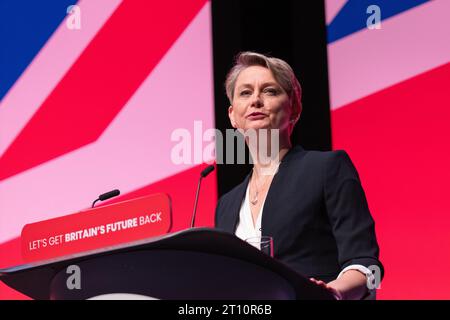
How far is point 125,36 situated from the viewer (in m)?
3.60

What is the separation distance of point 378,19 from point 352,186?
1.52m

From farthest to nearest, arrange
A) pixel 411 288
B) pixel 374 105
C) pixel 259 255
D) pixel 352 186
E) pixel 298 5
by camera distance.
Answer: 1. pixel 298 5
2. pixel 374 105
3. pixel 411 288
4. pixel 352 186
5. pixel 259 255

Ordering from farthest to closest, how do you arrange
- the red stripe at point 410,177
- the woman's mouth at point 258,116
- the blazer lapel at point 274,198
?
the red stripe at point 410,177, the woman's mouth at point 258,116, the blazer lapel at point 274,198

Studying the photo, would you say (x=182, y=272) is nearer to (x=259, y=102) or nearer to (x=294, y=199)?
(x=294, y=199)

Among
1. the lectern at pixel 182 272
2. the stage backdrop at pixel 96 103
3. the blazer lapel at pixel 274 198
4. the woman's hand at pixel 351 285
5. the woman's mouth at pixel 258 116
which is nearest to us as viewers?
the lectern at pixel 182 272

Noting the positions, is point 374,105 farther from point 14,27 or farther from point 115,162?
point 14,27

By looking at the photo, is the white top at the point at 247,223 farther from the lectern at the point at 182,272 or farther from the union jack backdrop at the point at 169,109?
the union jack backdrop at the point at 169,109

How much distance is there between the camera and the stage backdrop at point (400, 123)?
3.02 metres

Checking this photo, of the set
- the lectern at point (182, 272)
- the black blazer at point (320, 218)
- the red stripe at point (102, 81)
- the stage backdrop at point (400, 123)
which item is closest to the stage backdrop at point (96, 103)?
the red stripe at point (102, 81)

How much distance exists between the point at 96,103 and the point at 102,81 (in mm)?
131

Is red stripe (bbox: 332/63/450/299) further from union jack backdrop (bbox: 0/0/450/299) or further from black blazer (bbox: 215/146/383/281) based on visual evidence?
black blazer (bbox: 215/146/383/281)

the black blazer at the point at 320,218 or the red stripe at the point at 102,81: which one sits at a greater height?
the red stripe at the point at 102,81

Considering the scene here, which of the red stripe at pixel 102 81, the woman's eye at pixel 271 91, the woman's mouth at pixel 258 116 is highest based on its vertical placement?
the red stripe at pixel 102 81

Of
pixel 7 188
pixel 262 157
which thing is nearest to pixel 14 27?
pixel 7 188
